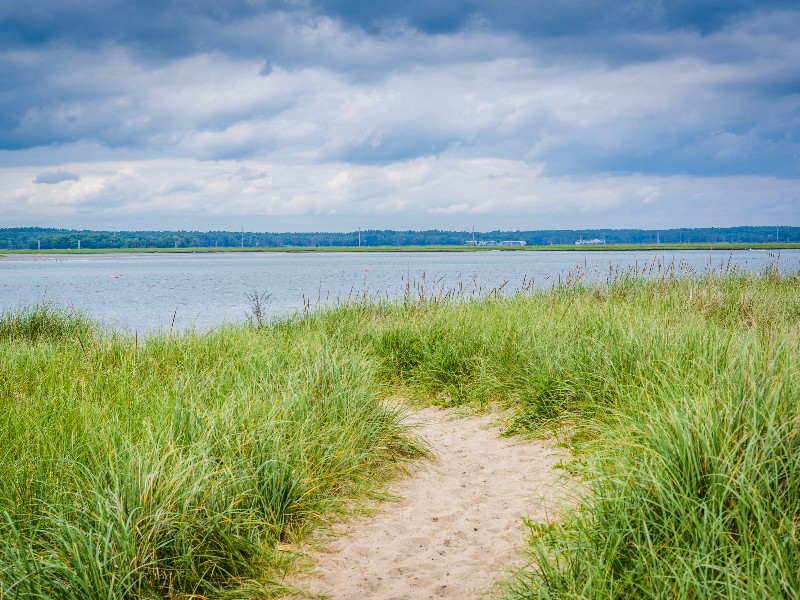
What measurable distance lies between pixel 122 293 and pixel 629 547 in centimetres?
4066

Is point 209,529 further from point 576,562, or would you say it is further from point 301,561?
point 576,562

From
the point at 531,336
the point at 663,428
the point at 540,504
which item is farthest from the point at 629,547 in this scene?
the point at 531,336

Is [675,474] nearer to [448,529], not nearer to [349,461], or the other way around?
[448,529]

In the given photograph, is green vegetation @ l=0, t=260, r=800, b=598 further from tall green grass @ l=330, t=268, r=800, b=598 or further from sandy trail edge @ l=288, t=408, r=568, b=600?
sandy trail edge @ l=288, t=408, r=568, b=600

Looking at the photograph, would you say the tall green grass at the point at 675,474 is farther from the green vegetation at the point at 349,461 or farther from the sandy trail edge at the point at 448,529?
the sandy trail edge at the point at 448,529

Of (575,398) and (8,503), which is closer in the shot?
(8,503)

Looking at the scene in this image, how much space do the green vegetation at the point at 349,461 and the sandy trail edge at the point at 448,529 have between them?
1.01 feet

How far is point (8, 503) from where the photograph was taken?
15.1ft

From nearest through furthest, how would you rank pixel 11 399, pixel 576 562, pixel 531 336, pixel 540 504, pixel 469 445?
pixel 576 562
pixel 540 504
pixel 11 399
pixel 469 445
pixel 531 336

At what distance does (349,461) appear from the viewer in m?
6.12

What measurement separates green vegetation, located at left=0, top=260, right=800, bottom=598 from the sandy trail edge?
1.01ft

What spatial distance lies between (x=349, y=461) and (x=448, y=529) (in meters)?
1.24

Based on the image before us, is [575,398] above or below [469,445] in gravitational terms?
above

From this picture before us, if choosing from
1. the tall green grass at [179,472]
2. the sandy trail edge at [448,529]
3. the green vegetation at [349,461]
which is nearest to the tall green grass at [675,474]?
the green vegetation at [349,461]
